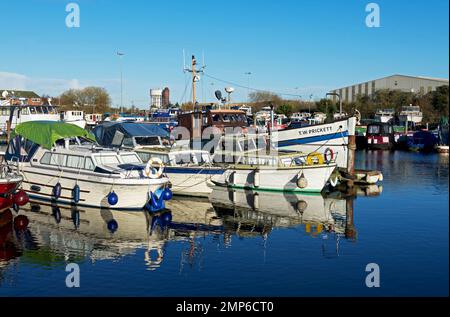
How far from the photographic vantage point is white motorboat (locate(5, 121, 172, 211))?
25.2 m

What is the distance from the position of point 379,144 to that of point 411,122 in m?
25.8

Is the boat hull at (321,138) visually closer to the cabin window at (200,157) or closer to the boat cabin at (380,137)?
the cabin window at (200,157)

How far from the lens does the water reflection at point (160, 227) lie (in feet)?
62.9

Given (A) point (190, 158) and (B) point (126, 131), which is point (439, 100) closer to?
(A) point (190, 158)

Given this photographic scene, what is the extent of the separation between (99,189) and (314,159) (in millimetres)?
14150

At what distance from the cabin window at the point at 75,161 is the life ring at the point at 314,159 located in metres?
13.3

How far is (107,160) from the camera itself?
2673 centimetres

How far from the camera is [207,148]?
3512cm

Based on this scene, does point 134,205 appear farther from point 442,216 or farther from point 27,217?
point 442,216

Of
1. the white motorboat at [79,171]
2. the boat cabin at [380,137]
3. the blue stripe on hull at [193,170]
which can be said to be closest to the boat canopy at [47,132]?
the white motorboat at [79,171]

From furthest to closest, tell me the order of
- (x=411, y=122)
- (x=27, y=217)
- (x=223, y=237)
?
(x=411, y=122), (x=27, y=217), (x=223, y=237)

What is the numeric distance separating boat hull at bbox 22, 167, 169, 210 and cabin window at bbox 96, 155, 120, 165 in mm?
1140

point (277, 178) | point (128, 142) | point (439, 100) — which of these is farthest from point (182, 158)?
point (439, 100)
